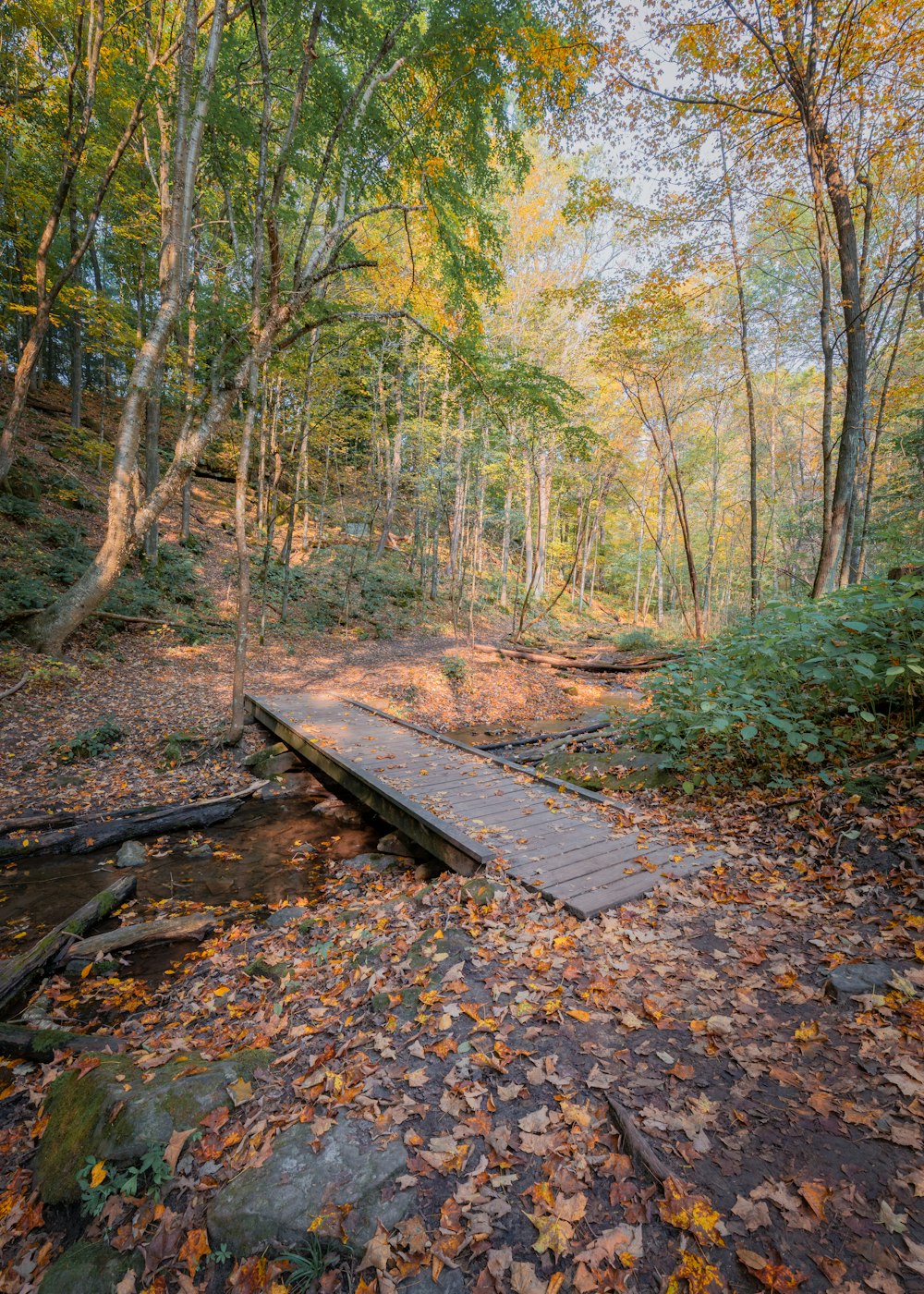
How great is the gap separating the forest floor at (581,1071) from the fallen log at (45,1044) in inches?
4.0

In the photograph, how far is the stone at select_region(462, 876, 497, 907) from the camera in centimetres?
400

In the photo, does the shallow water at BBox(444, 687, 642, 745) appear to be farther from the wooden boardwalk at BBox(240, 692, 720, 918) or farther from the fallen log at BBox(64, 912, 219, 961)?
the fallen log at BBox(64, 912, 219, 961)

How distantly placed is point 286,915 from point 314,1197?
3019 millimetres

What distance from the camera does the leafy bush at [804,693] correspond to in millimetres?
4371

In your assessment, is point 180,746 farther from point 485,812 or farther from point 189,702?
point 485,812

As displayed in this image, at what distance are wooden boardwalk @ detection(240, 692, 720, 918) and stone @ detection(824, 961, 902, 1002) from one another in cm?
134

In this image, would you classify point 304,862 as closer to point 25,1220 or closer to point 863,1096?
point 25,1220

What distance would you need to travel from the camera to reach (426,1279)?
175cm

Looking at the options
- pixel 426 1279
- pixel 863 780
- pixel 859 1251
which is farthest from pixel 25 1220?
pixel 863 780

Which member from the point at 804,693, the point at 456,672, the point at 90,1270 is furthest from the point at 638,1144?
the point at 456,672

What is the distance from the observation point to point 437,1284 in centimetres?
174

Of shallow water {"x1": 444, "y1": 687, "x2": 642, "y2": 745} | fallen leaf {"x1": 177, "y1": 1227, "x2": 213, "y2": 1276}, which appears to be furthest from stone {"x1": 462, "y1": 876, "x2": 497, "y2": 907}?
shallow water {"x1": 444, "y1": 687, "x2": 642, "y2": 745}

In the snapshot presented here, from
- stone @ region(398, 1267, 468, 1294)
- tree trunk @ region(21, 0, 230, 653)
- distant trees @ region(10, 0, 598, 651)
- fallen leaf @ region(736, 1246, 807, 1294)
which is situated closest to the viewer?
fallen leaf @ region(736, 1246, 807, 1294)

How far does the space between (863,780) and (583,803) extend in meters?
2.59
